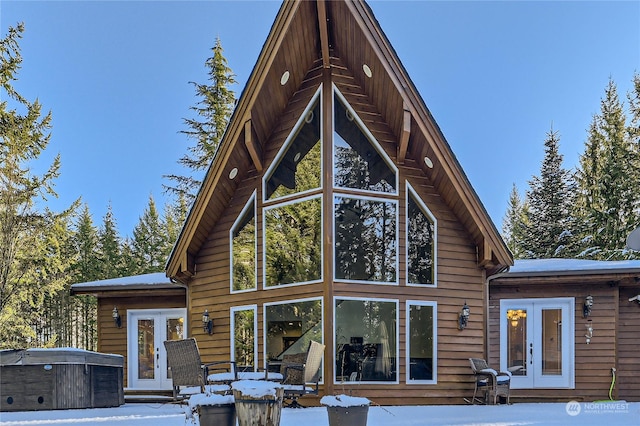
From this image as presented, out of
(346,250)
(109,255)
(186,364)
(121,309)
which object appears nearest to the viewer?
(186,364)

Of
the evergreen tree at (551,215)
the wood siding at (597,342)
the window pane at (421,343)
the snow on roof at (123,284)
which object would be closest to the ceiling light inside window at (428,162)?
the window pane at (421,343)

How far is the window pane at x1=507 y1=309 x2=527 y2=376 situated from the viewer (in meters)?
10.1

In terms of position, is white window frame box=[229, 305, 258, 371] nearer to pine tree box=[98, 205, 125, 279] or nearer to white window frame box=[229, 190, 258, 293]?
white window frame box=[229, 190, 258, 293]

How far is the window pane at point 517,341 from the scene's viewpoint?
10.1 metres

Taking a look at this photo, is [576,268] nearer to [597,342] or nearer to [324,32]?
[597,342]

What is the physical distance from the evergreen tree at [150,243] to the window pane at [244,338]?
16.6 m

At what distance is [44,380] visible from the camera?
8312mm

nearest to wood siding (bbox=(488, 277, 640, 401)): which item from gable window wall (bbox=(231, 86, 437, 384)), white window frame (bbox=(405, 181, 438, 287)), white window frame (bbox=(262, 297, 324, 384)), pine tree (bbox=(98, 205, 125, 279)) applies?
white window frame (bbox=(405, 181, 438, 287))

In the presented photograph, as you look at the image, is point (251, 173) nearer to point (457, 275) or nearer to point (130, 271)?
point (457, 275)

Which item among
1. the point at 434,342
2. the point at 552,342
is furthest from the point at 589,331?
the point at 434,342

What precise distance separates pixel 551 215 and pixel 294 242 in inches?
572

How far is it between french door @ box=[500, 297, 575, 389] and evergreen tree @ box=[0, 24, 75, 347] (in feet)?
38.3

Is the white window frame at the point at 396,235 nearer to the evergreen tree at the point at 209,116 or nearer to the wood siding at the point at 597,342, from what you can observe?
the wood siding at the point at 597,342

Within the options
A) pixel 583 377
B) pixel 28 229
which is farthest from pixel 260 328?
pixel 28 229
